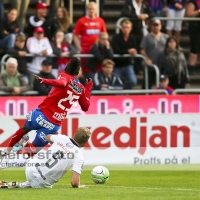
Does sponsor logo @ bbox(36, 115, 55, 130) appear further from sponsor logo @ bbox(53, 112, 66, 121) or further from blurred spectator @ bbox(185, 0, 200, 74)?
blurred spectator @ bbox(185, 0, 200, 74)

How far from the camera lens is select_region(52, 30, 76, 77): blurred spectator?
20078mm

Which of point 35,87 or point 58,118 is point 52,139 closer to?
point 58,118

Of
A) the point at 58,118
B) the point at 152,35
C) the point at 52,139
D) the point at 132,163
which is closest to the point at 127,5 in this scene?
the point at 152,35

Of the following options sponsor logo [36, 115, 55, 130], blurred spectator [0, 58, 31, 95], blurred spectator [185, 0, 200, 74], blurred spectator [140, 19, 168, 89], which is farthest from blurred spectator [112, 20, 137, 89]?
sponsor logo [36, 115, 55, 130]

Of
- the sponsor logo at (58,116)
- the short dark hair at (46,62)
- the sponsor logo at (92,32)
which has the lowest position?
the sponsor logo at (58,116)

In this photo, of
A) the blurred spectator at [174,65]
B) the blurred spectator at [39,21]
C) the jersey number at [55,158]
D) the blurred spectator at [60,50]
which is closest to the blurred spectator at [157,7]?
the blurred spectator at [174,65]

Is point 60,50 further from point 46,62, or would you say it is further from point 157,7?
point 157,7

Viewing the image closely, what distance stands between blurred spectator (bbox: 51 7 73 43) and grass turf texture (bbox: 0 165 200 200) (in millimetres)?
5043

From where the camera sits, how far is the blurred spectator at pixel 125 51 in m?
20.5

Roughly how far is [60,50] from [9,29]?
145 centimetres

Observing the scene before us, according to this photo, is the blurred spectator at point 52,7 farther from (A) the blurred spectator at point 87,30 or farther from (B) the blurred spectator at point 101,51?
(B) the blurred spectator at point 101,51

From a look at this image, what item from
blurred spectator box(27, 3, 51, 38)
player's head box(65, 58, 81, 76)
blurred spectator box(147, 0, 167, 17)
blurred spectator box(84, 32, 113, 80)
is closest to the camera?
player's head box(65, 58, 81, 76)

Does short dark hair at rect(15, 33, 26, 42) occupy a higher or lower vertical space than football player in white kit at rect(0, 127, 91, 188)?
higher

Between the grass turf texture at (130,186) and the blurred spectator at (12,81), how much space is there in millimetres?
3129
